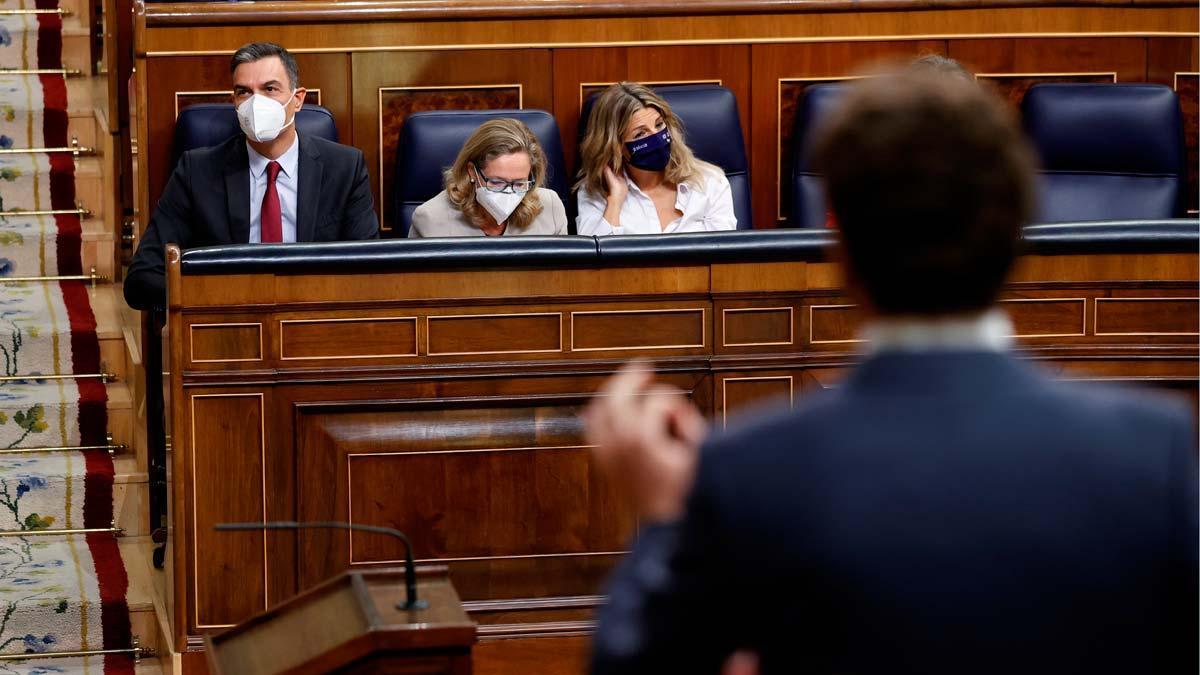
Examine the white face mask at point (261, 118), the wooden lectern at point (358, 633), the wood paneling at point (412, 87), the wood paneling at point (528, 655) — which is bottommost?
the wood paneling at point (528, 655)

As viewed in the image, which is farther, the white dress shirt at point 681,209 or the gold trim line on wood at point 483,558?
the white dress shirt at point 681,209

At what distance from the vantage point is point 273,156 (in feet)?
8.31

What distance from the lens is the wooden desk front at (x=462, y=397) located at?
6.29 ft

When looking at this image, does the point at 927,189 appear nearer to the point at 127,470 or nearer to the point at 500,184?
the point at 500,184

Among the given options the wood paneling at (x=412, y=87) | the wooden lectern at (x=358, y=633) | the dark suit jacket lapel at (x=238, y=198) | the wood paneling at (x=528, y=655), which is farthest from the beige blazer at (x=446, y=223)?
the wooden lectern at (x=358, y=633)

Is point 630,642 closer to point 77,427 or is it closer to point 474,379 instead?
point 474,379

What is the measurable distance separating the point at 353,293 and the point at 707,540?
51.7 inches

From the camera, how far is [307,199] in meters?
2.51

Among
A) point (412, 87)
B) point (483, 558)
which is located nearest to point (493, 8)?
point (412, 87)

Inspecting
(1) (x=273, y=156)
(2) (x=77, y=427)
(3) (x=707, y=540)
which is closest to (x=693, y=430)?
(3) (x=707, y=540)

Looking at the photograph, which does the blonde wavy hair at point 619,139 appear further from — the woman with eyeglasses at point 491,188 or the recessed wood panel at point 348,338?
the recessed wood panel at point 348,338

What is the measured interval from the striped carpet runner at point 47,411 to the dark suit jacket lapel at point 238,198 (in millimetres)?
483

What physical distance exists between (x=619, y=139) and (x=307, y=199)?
543 millimetres

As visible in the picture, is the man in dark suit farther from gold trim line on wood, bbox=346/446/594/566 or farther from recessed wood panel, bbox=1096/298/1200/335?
recessed wood panel, bbox=1096/298/1200/335
